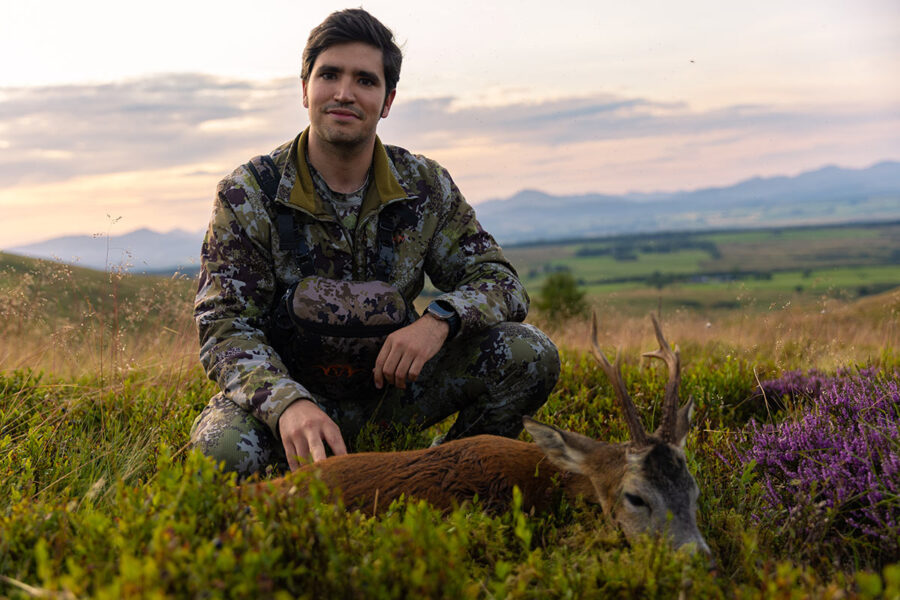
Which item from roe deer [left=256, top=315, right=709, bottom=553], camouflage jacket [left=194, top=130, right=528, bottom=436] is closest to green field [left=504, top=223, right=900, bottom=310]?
camouflage jacket [left=194, top=130, right=528, bottom=436]

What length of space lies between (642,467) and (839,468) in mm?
1327

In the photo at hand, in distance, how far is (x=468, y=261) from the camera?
19.0ft

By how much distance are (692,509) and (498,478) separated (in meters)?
1.03

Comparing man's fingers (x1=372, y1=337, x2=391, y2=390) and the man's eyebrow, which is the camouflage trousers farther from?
the man's eyebrow

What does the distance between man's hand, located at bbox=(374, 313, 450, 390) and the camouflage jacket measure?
0.41 meters

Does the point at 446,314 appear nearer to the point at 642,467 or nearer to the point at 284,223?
the point at 284,223

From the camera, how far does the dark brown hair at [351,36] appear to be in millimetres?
5457

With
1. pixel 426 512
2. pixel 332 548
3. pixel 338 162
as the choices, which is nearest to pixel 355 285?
pixel 338 162

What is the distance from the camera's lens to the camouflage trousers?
17.3 feet

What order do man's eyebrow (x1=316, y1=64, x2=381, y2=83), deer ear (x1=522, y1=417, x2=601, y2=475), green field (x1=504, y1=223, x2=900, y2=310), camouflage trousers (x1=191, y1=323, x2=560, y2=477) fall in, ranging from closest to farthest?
deer ear (x1=522, y1=417, x2=601, y2=475)
camouflage trousers (x1=191, y1=323, x2=560, y2=477)
man's eyebrow (x1=316, y1=64, x2=381, y2=83)
green field (x1=504, y1=223, x2=900, y2=310)

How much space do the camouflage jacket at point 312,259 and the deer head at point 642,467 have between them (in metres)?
1.53

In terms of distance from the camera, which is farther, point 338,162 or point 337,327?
point 338,162

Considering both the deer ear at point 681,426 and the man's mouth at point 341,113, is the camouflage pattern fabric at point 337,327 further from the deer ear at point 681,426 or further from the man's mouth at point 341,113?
the deer ear at point 681,426

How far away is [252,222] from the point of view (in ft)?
16.8
